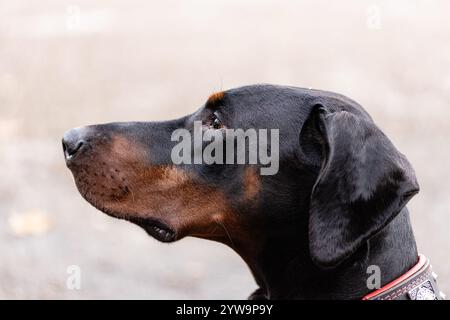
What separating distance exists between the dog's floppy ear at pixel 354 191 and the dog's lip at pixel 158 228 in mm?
640

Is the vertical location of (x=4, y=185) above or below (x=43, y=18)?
below

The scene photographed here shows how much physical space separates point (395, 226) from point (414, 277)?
0.23m

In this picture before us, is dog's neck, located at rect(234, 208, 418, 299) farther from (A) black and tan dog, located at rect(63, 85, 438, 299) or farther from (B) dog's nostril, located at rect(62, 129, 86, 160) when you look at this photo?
(B) dog's nostril, located at rect(62, 129, 86, 160)

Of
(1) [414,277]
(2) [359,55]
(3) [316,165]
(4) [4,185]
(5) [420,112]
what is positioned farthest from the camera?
(2) [359,55]

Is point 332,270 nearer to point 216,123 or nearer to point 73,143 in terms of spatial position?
point 216,123

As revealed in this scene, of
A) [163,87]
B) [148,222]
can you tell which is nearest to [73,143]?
[148,222]

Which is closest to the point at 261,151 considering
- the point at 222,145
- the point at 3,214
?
the point at 222,145

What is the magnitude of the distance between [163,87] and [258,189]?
7512mm

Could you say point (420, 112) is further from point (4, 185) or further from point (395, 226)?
point (395, 226)

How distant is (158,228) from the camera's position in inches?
141

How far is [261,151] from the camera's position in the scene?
3.53m

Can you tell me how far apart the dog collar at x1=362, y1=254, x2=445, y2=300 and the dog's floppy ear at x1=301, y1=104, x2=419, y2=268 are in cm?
20

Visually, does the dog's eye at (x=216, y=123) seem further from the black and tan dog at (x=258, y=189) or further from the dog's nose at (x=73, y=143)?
the dog's nose at (x=73, y=143)

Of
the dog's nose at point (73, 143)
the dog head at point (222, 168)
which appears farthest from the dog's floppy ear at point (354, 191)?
the dog's nose at point (73, 143)
